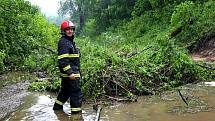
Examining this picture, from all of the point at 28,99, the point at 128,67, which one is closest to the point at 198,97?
the point at 128,67

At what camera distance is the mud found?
944 centimetres

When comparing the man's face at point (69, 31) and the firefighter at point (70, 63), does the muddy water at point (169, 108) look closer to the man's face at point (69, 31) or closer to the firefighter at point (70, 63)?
the firefighter at point (70, 63)

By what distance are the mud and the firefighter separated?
1.60 metres

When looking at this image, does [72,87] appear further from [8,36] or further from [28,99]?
[8,36]

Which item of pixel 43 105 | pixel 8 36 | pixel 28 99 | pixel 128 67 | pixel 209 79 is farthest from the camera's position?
pixel 8 36

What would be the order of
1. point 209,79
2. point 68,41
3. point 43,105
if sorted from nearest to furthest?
point 68,41 < point 43,105 < point 209,79

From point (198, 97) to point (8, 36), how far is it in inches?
374

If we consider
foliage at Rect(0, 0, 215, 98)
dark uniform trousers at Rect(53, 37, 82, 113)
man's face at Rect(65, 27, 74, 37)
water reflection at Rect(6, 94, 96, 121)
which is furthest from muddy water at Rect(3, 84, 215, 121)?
man's face at Rect(65, 27, 74, 37)

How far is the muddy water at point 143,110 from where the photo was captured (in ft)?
27.4

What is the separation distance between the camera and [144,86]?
10914 mm

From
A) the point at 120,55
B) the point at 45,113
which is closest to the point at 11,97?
the point at 45,113

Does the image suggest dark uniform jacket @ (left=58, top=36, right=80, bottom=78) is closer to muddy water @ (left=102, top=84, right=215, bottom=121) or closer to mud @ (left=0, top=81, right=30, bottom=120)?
muddy water @ (left=102, top=84, right=215, bottom=121)

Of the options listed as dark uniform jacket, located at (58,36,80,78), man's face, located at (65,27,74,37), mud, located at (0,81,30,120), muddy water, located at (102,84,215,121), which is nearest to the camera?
dark uniform jacket, located at (58,36,80,78)

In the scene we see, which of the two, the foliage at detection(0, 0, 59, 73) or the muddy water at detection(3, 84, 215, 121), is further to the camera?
the foliage at detection(0, 0, 59, 73)
